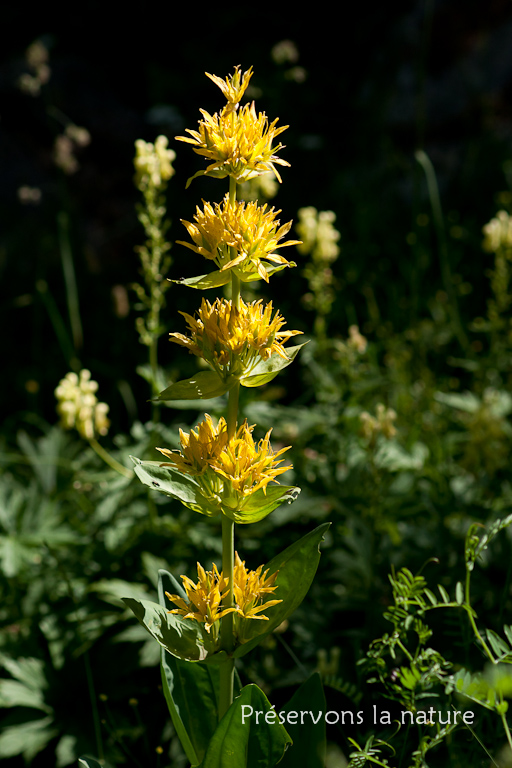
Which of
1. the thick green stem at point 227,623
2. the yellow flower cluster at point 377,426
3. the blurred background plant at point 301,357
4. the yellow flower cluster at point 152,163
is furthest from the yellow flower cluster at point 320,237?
the thick green stem at point 227,623

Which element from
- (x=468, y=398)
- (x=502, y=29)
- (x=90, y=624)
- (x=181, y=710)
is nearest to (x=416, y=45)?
(x=502, y=29)

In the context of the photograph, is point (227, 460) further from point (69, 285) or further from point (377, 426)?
point (69, 285)

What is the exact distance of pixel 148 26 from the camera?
19.6 ft

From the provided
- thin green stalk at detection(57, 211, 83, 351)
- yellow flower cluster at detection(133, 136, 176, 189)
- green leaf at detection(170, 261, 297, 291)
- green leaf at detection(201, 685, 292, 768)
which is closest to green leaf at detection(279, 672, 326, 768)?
green leaf at detection(201, 685, 292, 768)

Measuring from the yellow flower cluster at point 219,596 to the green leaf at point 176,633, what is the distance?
44 mm

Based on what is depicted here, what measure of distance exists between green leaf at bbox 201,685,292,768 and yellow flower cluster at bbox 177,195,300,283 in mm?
758

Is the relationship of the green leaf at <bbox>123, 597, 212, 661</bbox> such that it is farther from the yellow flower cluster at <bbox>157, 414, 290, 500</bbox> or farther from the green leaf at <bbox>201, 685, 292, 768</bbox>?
the yellow flower cluster at <bbox>157, 414, 290, 500</bbox>

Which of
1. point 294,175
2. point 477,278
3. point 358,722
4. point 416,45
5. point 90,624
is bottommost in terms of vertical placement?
point 358,722

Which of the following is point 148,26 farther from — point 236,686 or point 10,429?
point 236,686

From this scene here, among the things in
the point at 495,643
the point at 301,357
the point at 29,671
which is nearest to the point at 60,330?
the point at 301,357

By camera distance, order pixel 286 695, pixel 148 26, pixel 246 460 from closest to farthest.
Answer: pixel 246 460 < pixel 286 695 < pixel 148 26

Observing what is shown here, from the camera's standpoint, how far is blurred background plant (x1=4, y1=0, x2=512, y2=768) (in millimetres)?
2029

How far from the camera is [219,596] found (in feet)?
4.09

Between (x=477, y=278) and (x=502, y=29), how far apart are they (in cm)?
254
